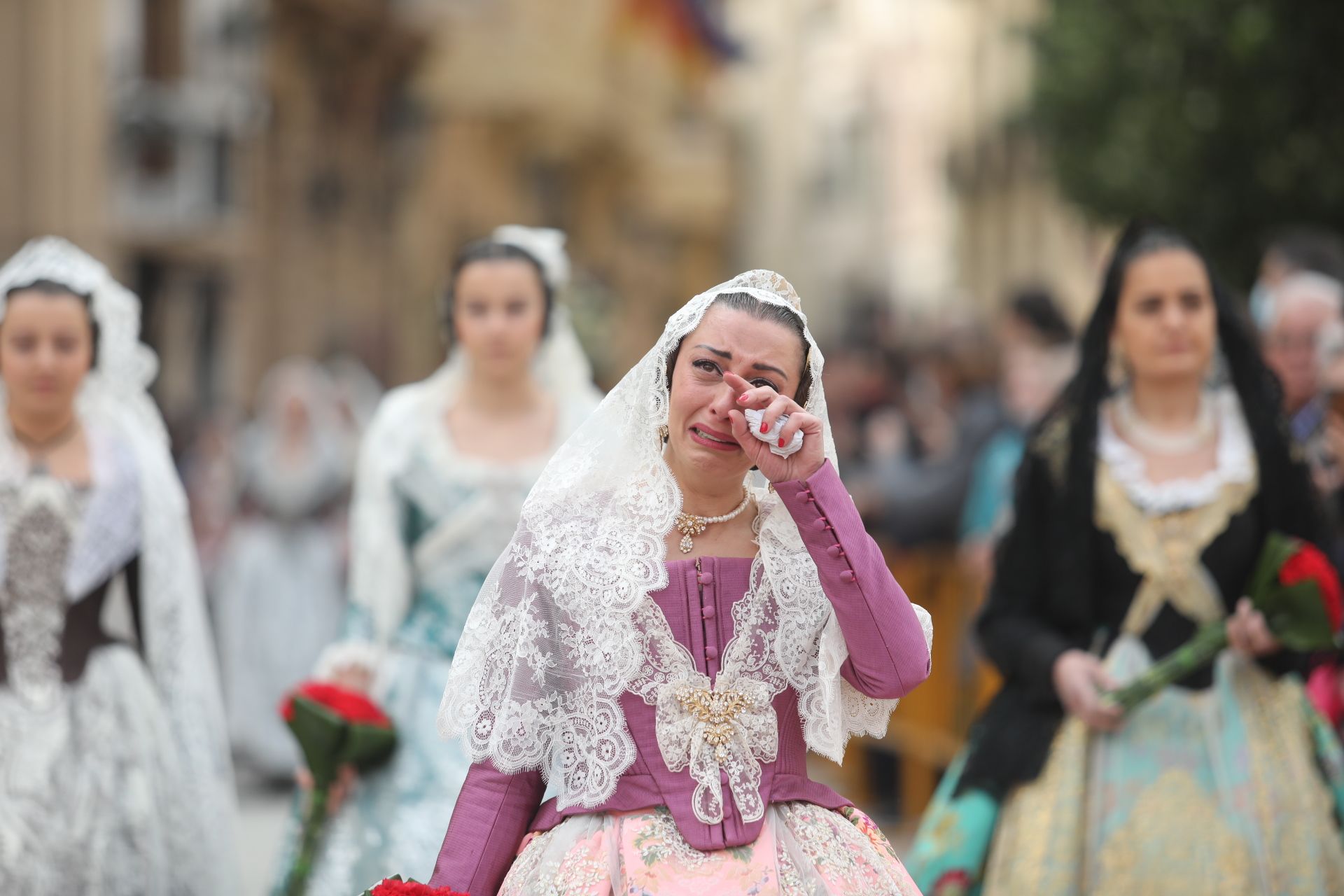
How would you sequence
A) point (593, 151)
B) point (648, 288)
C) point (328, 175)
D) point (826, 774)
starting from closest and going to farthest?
point (826, 774)
point (328, 175)
point (593, 151)
point (648, 288)

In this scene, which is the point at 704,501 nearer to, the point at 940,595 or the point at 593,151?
the point at 940,595

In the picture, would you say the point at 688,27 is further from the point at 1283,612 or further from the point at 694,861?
the point at 694,861

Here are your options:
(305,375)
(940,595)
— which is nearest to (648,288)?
(305,375)

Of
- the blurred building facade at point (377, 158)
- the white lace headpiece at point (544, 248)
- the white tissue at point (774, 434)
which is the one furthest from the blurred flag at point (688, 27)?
the white tissue at point (774, 434)

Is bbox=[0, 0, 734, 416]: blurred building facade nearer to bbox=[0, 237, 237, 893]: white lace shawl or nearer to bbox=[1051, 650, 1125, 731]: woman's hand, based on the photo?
bbox=[0, 237, 237, 893]: white lace shawl

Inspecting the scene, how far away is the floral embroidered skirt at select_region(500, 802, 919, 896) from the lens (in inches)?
132

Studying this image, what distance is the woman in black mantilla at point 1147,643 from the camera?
4.86 m

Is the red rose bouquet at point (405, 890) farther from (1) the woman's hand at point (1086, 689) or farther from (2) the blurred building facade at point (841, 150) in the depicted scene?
(2) the blurred building facade at point (841, 150)

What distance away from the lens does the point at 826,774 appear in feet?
37.1

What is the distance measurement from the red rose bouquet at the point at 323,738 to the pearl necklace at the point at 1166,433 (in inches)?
86.8

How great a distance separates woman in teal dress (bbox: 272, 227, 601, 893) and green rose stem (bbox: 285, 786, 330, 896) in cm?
6

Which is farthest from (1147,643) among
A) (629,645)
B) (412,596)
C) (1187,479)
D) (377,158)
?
(377,158)

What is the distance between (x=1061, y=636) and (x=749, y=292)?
2043mm

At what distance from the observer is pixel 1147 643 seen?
5121 millimetres
